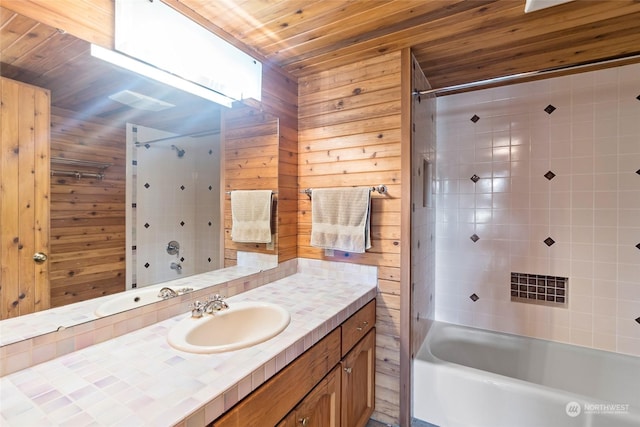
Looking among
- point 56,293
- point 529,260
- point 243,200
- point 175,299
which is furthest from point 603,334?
point 56,293

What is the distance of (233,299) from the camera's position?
1509 millimetres

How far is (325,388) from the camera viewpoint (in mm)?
1215

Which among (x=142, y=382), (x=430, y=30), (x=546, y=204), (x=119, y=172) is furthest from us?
(x=546, y=204)

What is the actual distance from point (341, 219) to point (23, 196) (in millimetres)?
1411

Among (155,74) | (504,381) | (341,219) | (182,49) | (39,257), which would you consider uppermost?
(182,49)

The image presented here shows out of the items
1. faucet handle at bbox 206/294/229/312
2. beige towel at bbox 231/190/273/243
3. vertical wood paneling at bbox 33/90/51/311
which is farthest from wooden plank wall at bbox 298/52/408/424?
vertical wood paneling at bbox 33/90/51/311

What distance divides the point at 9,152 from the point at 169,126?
0.58 meters

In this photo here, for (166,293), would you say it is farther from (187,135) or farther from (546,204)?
(546,204)

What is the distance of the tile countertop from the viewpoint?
665 millimetres

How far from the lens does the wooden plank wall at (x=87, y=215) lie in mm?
965

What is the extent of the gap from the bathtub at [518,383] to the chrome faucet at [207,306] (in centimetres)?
129

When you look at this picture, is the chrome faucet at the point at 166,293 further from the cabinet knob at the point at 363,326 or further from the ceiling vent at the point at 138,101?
the cabinet knob at the point at 363,326

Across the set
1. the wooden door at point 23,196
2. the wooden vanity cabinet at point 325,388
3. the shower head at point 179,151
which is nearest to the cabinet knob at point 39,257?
the wooden door at point 23,196

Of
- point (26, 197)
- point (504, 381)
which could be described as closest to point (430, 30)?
point (26, 197)
